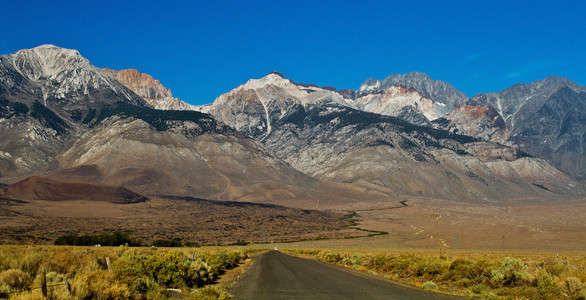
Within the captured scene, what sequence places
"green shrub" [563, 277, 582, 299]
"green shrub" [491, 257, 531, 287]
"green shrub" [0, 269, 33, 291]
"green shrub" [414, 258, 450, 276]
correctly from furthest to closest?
"green shrub" [414, 258, 450, 276] → "green shrub" [491, 257, 531, 287] → "green shrub" [563, 277, 582, 299] → "green shrub" [0, 269, 33, 291]

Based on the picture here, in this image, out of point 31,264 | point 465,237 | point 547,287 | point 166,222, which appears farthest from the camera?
point 166,222

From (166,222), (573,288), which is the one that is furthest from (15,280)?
(166,222)

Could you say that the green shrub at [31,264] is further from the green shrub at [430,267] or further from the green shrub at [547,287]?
the green shrub at [430,267]

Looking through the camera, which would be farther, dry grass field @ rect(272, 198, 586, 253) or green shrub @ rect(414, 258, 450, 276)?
dry grass field @ rect(272, 198, 586, 253)

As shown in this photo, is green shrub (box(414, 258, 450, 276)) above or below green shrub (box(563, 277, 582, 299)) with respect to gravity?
below

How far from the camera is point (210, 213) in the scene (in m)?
181

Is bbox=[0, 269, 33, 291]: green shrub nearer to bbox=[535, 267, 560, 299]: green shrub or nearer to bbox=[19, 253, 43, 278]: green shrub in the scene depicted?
bbox=[19, 253, 43, 278]: green shrub

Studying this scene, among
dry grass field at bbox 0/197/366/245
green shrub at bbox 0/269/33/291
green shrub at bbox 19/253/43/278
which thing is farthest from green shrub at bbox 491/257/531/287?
dry grass field at bbox 0/197/366/245

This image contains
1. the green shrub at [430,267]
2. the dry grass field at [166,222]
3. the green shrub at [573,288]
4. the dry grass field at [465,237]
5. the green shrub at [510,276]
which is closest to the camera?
the green shrub at [573,288]

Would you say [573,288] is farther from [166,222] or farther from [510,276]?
[166,222]

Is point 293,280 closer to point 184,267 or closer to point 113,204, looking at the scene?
point 184,267

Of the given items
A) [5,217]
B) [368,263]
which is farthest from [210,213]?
[368,263]

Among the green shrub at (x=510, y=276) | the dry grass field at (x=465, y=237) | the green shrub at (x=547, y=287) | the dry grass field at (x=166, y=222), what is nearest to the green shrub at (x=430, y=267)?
the green shrub at (x=510, y=276)

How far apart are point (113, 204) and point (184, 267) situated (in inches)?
7094
